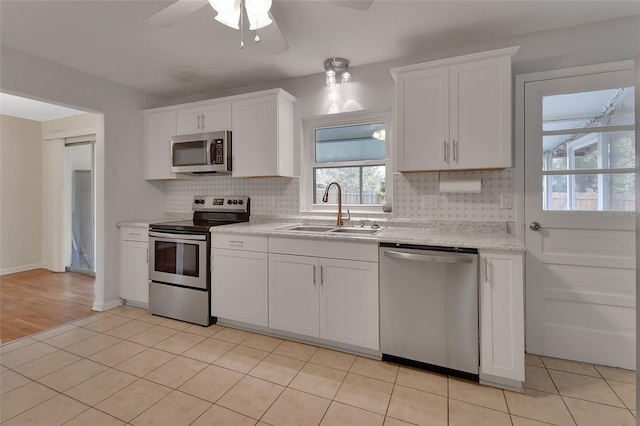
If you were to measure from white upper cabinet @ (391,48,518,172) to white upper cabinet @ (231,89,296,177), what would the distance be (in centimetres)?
111

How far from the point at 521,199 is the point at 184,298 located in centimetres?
298

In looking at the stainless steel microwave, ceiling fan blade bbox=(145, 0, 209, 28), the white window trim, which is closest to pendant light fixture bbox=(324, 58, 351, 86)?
the white window trim

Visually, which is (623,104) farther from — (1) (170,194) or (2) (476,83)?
(1) (170,194)

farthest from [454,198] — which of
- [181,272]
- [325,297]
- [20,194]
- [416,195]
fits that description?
[20,194]

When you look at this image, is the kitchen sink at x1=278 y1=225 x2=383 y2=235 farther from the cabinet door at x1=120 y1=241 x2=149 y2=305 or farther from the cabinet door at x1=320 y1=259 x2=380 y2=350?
the cabinet door at x1=120 y1=241 x2=149 y2=305

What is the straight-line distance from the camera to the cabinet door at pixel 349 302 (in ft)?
7.20

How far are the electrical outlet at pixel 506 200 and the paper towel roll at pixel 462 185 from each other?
0.19m

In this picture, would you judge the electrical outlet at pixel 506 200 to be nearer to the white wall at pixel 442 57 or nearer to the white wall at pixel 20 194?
the white wall at pixel 442 57

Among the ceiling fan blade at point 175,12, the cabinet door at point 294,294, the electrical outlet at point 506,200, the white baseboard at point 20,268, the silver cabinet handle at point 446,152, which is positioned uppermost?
the ceiling fan blade at point 175,12

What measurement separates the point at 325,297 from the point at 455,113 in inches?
65.3

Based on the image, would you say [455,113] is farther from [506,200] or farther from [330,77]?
[330,77]

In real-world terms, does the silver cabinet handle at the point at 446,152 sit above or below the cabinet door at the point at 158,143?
below

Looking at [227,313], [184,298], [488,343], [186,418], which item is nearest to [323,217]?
[227,313]

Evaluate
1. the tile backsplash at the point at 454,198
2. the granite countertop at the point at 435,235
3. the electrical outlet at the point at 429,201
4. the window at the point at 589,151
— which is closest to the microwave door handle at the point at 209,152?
the granite countertop at the point at 435,235
